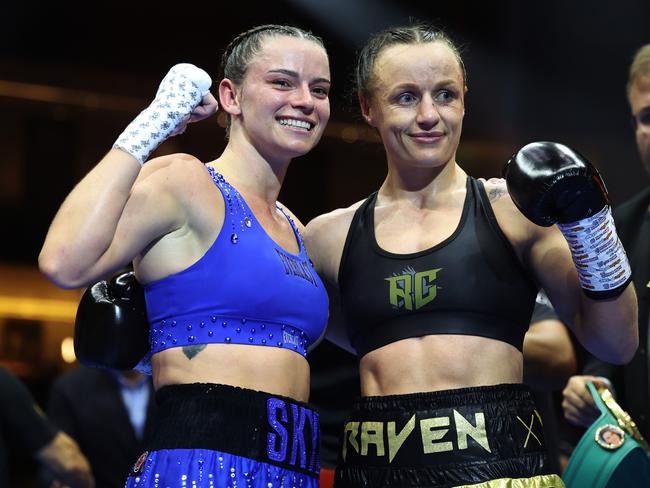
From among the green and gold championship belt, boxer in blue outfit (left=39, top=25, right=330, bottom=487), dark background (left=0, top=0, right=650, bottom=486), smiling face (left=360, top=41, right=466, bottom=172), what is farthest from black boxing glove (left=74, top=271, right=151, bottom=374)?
dark background (left=0, top=0, right=650, bottom=486)

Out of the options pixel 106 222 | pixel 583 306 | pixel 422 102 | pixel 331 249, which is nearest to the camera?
Answer: pixel 106 222

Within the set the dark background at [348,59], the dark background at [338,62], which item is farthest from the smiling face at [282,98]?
the dark background at [348,59]

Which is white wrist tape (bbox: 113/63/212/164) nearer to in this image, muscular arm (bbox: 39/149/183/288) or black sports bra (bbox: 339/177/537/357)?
muscular arm (bbox: 39/149/183/288)

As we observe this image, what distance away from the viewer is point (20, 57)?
6531mm

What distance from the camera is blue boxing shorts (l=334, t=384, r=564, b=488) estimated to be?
2.07 m

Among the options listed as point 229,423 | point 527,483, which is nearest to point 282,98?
point 229,423

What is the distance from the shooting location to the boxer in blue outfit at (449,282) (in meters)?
2.05

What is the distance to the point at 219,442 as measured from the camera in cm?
197

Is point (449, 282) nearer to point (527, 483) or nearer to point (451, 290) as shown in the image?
point (451, 290)

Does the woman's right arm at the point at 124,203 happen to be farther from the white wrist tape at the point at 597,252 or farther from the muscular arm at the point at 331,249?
the white wrist tape at the point at 597,252

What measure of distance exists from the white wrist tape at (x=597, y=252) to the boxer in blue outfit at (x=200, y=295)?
0.57 metres

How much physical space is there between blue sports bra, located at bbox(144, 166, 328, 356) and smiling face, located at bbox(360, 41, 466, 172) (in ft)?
1.43

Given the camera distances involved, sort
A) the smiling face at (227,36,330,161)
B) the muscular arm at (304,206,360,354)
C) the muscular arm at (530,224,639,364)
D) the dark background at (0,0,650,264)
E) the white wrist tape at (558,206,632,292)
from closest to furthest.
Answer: the white wrist tape at (558,206,632,292) < the muscular arm at (530,224,639,364) < the smiling face at (227,36,330,161) < the muscular arm at (304,206,360,354) < the dark background at (0,0,650,264)

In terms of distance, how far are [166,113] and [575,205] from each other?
0.84m
